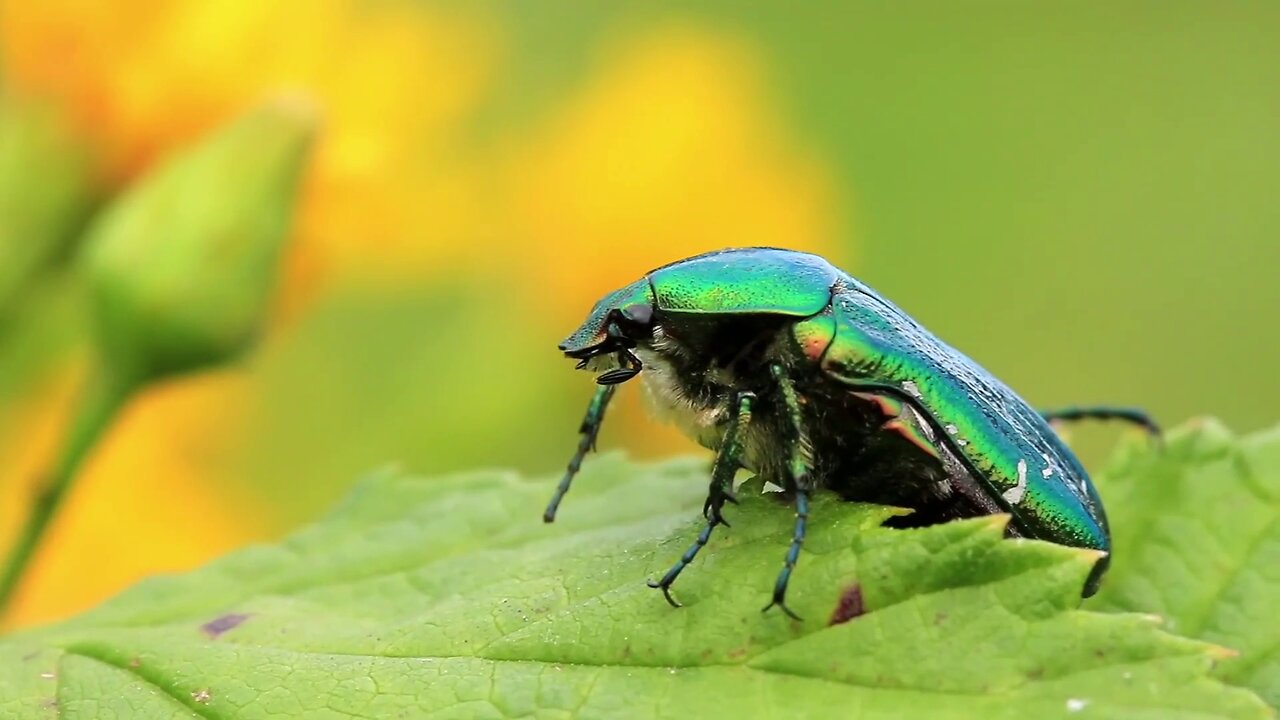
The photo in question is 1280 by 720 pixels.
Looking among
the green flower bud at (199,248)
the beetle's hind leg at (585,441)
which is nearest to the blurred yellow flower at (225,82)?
the green flower bud at (199,248)

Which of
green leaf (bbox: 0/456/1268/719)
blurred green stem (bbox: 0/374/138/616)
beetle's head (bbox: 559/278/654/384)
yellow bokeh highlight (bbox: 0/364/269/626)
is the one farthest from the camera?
yellow bokeh highlight (bbox: 0/364/269/626)

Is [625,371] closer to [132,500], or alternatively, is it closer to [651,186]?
[651,186]

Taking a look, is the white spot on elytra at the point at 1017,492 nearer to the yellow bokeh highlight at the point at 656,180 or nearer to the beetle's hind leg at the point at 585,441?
the beetle's hind leg at the point at 585,441

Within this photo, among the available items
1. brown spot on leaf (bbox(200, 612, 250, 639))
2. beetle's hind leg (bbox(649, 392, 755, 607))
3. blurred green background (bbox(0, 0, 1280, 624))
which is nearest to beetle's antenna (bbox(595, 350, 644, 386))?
beetle's hind leg (bbox(649, 392, 755, 607))

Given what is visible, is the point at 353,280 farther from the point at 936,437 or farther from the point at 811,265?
the point at 936,437

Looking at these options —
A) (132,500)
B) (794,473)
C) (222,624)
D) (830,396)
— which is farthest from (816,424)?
(132,500)

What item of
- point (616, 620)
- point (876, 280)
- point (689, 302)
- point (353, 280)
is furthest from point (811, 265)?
point (876, 280)

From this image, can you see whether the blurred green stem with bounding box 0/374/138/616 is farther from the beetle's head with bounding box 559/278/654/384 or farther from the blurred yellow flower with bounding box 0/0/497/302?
the beetle's head with bounding box 559/278/654/384
